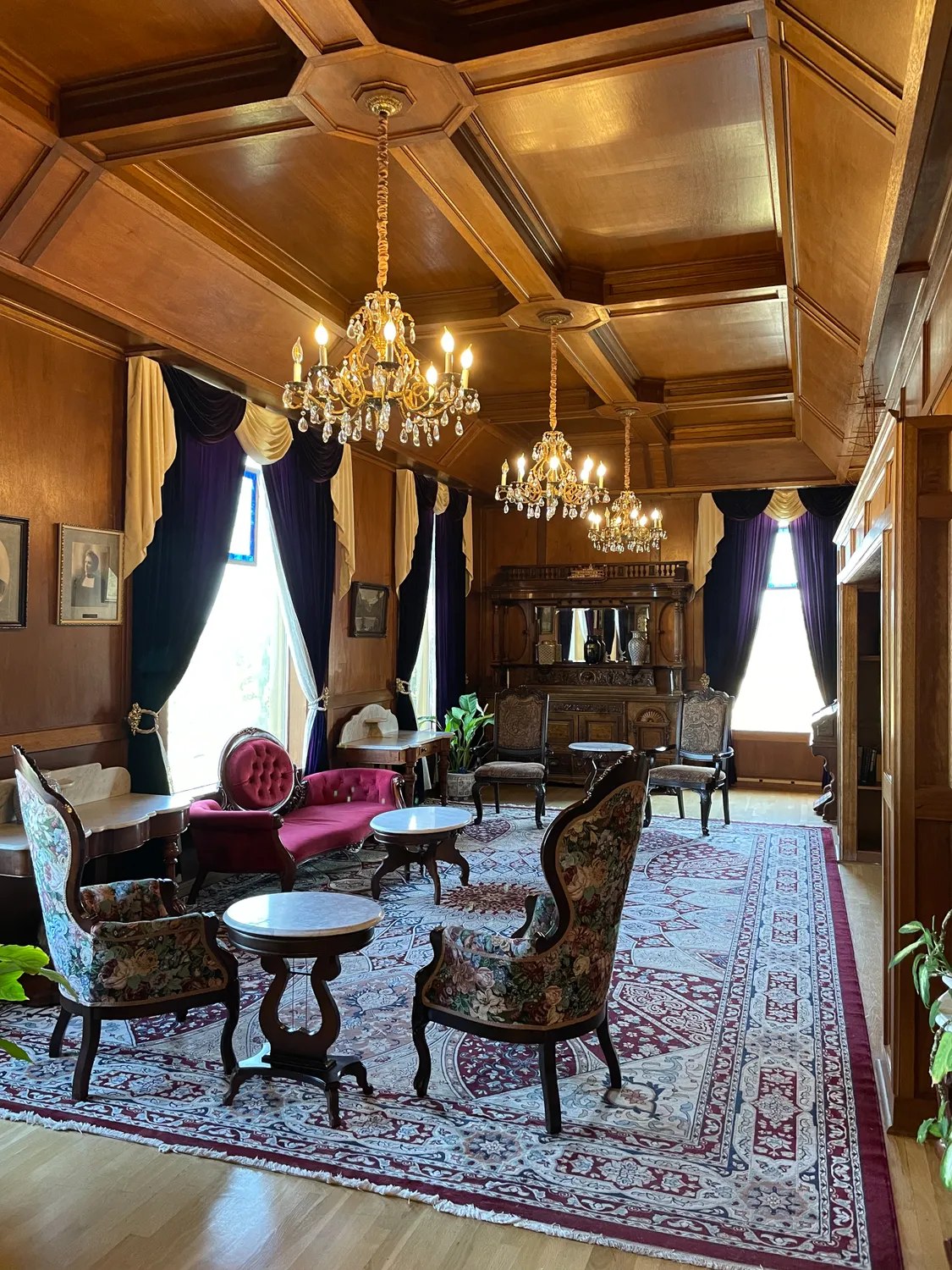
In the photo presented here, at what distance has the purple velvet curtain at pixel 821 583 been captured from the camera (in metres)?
9.44

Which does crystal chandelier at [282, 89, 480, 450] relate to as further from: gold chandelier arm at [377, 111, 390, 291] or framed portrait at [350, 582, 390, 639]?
framed portrait at [350, 582, 390, 639]

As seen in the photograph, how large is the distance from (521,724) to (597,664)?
171 centimetres

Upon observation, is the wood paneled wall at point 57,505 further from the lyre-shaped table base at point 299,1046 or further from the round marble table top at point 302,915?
the lyre-shaped table base at point 299,1046

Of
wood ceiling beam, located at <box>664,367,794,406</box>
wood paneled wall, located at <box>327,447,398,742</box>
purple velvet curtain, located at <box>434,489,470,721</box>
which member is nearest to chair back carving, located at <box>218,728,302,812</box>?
wood paneled wall, located at <box>327,447,398,742</box>

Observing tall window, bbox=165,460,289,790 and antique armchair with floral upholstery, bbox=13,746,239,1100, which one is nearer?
antique armchair with floral upholstery, bbox=13,746,239,1100

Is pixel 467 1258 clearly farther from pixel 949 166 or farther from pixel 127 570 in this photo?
pixel 127 570

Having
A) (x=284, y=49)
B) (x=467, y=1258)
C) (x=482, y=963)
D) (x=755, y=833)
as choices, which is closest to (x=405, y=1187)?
(x=467, y=1258)

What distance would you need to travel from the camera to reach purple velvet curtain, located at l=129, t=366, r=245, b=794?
526 cm

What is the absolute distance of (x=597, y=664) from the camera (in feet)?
33.0

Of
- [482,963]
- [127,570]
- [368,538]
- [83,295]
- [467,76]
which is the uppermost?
[467,76]

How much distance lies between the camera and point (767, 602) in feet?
32.5

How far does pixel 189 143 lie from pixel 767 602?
7.76m

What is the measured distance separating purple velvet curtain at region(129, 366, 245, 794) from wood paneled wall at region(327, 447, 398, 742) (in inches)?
69.0

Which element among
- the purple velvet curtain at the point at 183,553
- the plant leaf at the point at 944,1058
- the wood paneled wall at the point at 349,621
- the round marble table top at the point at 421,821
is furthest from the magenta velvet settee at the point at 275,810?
the plant leaf at the point at 944,1058
